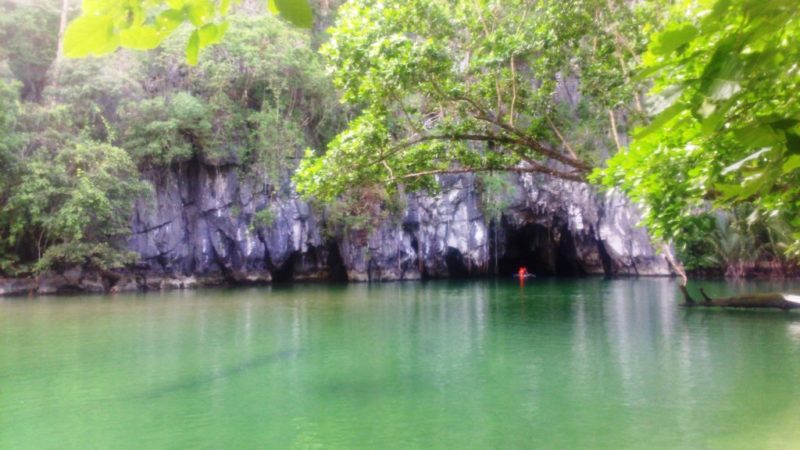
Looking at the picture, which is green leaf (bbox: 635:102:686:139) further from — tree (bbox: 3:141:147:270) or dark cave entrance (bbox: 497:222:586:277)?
dark cave entrance (bbox: 497:222:586:277)

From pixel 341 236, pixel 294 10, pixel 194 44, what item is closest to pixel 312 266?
pixel 341 236

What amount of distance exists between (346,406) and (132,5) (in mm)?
4023

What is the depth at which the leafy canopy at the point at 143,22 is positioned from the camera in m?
0.80

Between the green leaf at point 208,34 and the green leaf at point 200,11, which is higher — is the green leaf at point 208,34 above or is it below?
below

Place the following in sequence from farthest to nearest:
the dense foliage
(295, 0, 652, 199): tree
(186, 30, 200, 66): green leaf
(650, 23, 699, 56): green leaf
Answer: the dense foliage
(295, 0, 652, 199): tree
(186, 30, 200, 66): green leaf
(650, 23, 699, 56): green leaf

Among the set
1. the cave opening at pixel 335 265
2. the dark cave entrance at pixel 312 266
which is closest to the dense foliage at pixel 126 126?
the dark cave entrance at pixel 312 266

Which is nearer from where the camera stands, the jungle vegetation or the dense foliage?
the jungle vegetation

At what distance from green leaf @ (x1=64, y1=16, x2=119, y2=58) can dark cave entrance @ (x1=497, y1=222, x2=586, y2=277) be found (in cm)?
2338

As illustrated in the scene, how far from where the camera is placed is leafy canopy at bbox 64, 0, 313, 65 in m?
0.80

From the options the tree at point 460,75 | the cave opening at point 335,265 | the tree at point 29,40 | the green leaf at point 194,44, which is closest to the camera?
the green leaf at point 194,44

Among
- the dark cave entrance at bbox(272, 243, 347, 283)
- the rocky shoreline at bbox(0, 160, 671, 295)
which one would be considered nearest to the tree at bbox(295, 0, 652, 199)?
the rocky shoreline at bbox(0, 160, 671, 295)

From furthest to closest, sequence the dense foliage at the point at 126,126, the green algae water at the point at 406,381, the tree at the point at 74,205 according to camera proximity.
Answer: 1. the dense foliage at the point at 126,126
2. the tree at the point at 74,205
3. the green algae water at the point at 406,381

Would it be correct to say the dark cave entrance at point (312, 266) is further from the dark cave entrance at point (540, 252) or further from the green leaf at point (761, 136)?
the green leaf at point (761, 136)

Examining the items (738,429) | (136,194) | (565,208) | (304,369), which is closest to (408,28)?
(304,369)
